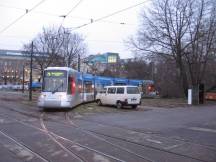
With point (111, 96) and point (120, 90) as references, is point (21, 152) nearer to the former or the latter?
A: point (120, 90)

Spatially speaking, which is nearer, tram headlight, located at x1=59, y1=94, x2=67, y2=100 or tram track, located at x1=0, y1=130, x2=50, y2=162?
tram track, located at x1=0, y1=130, x2=50, y2=162

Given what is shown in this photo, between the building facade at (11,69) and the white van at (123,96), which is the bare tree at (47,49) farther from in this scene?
the building facade at (11,69)

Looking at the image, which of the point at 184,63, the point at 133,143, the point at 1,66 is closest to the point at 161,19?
the point at 184,63

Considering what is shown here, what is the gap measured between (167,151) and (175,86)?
4571cm

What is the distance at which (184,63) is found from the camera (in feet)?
153

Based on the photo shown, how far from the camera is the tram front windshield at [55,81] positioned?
26.6 metres

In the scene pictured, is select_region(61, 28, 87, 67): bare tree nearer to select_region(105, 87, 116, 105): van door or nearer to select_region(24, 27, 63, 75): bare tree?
select_region(24, 27, 63, 75): bare tree

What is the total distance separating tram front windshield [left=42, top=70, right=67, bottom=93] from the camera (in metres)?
26.6

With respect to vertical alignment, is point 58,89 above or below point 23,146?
above

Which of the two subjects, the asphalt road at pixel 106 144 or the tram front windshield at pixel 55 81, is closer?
the asphalt road at pixel 106 144

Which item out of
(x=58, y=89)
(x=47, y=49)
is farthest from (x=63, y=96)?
(x=47, y=49)

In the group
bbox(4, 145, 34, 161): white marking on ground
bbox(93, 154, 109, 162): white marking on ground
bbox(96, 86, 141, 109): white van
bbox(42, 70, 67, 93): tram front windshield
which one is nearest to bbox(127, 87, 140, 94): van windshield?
bbox(96, 86, 141, 109): white van

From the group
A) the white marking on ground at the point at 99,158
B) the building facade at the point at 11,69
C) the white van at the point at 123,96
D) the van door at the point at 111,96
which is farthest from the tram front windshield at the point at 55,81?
the building facade at the point at 11,69

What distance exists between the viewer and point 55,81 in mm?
26797
